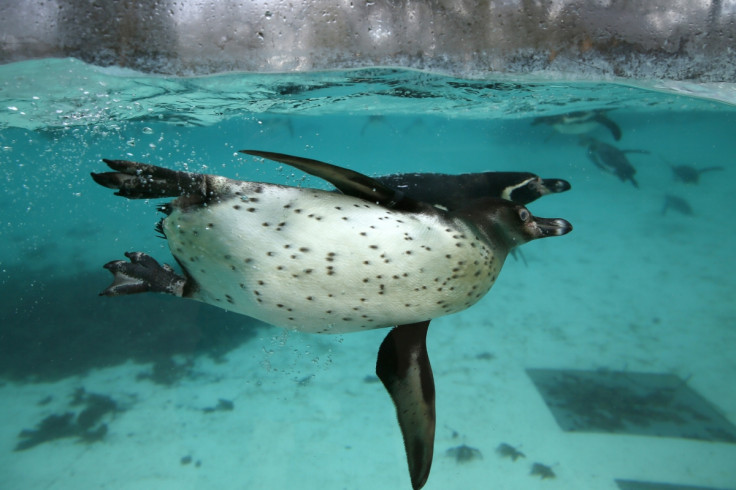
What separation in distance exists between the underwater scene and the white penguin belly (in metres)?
0.01

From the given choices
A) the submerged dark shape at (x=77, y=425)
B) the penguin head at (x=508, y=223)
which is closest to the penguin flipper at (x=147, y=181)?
the penguin head at (x=508, y=223)

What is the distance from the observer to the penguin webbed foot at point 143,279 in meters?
2.80

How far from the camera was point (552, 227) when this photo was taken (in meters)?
2.91

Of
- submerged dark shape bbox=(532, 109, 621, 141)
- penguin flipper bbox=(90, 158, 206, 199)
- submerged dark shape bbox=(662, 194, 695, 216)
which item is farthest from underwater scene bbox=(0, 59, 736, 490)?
submerged dark shape bbox=(662, 194, 695, 216)

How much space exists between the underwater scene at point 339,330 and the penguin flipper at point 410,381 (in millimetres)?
15

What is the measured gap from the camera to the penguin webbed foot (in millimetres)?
2803

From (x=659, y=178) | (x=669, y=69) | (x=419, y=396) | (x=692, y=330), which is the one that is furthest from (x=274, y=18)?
(x=659, y=178)

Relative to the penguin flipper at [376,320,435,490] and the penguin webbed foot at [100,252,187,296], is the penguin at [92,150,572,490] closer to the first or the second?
the penguin webbed foot at [100,252,187,296]

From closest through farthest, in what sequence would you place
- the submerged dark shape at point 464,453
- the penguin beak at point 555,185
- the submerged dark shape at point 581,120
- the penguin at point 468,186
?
the penguin beak at point 555,185 < the penguin at point 468,186 < the submerged dark shape at point 464,453 < the submerged dark shape at point 581,120

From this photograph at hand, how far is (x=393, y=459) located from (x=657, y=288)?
9648mm

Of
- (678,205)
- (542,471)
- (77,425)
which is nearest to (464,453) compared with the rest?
(542,471)

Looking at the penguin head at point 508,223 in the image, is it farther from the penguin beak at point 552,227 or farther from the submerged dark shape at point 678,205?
the submerged dark shape at point 678,205

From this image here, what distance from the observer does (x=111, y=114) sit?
870cm

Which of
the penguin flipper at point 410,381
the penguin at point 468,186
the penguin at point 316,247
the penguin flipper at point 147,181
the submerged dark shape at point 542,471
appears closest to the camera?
the penguin flipper at point 147,181
